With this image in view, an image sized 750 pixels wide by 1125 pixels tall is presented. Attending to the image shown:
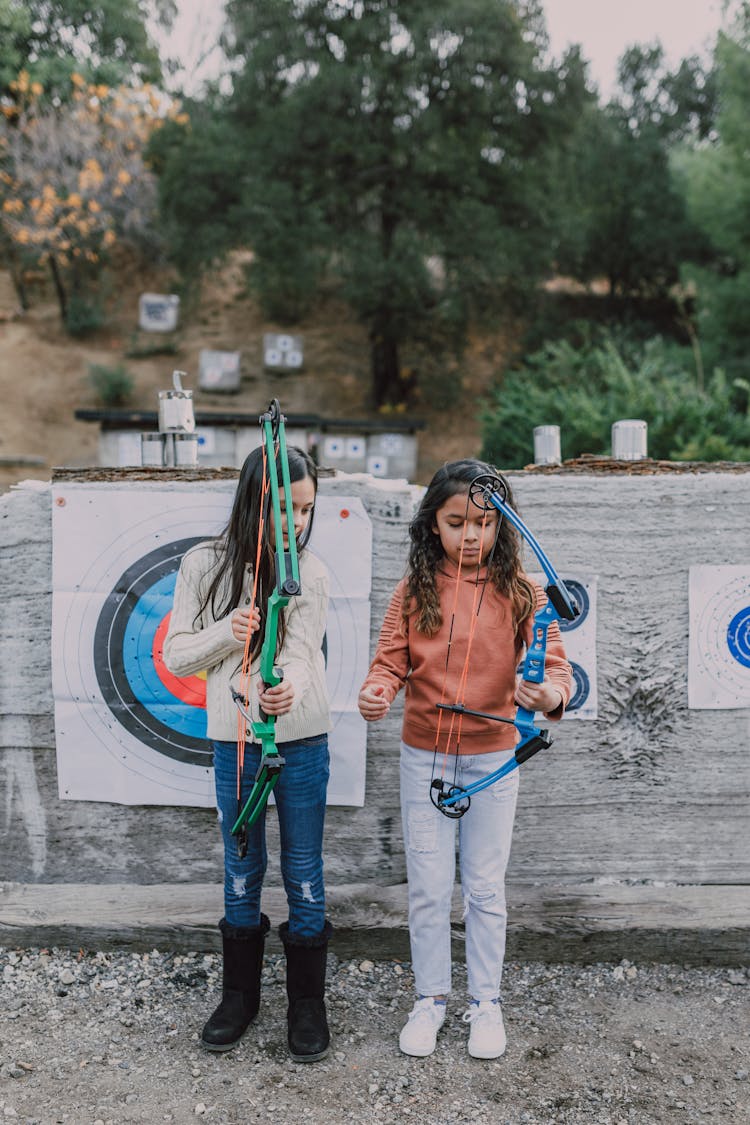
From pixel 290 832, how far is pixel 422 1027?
519 mm

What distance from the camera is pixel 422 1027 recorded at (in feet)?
6.73

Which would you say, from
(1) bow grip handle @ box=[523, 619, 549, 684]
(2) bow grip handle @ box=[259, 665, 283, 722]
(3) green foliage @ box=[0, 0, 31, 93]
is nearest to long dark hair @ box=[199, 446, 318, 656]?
(2) bow grip handle @ box=[259, 665, 283, 722]

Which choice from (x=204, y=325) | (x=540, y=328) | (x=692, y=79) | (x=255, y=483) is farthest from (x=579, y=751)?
(x=692, y=79)

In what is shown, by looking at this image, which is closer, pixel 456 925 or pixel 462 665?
pixel 462 665

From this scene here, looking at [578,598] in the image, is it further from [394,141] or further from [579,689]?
[394,141]

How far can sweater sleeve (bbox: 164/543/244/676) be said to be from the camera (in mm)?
1937

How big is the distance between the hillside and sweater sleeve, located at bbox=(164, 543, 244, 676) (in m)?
12.9

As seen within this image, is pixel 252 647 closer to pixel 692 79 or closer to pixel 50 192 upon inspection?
pixel 50 192

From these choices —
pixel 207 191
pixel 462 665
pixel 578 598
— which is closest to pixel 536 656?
pixel 462 665

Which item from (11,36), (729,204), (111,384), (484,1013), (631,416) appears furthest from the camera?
(11,36)

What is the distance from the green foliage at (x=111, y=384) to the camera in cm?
1656

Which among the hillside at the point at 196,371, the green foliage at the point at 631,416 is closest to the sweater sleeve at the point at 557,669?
the green foliage at the point at 631,416

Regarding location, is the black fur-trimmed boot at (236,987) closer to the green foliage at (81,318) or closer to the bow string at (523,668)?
the bow string at (523,668)

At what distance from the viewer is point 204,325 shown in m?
18.8
